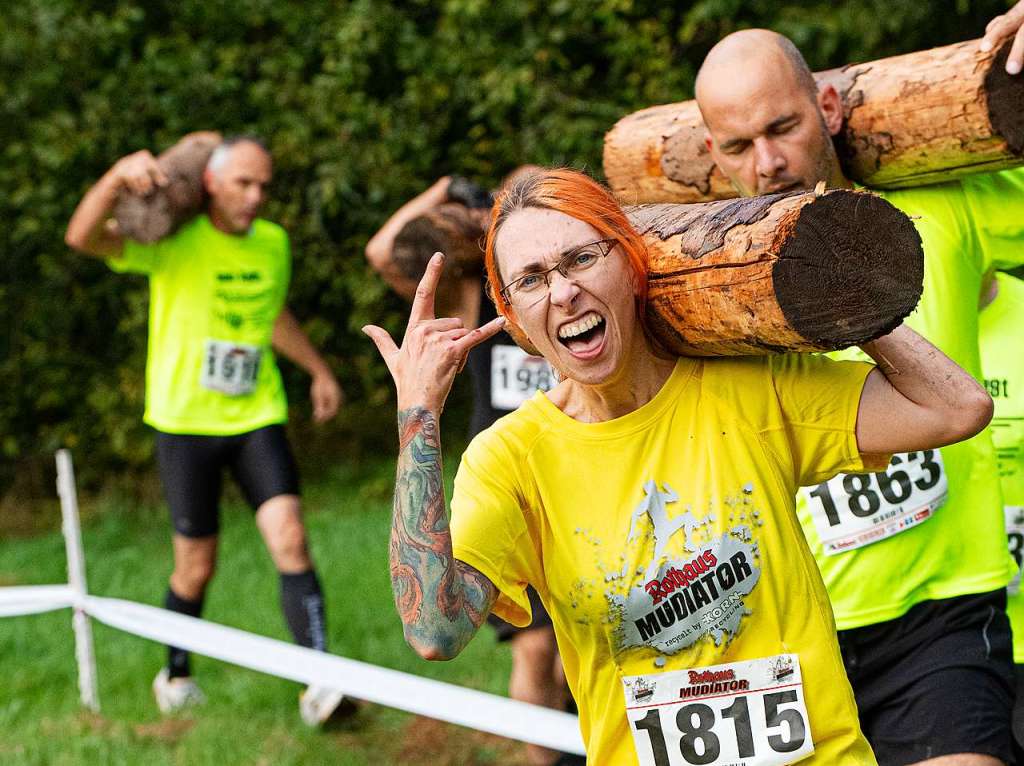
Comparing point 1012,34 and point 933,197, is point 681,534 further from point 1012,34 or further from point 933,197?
point 1012,34

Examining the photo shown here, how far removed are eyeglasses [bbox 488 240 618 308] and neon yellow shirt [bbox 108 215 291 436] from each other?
3.89 metres

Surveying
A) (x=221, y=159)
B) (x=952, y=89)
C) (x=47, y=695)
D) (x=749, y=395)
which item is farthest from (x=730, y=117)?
(x=47, y=695)

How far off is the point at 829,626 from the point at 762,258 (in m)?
0.73

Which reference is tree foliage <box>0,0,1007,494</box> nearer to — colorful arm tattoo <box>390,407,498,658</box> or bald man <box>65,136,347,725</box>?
bald man <box>65,136,347,725</box>

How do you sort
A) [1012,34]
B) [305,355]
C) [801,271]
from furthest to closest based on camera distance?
[305,355], [1012,34], [801,271]

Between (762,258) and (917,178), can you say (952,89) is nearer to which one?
(917,178)

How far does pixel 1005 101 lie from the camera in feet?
9.94

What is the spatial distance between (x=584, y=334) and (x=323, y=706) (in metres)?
3.72

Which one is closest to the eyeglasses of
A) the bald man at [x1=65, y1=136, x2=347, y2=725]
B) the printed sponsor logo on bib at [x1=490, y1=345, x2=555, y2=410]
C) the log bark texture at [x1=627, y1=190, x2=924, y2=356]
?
the log bark texture at [x1=627, y1=190, x2=924, y2=356]

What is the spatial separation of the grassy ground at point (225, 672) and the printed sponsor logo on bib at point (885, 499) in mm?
2775

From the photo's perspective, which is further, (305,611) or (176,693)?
(176,693)

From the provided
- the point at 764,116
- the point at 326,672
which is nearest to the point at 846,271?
the point at 764,116

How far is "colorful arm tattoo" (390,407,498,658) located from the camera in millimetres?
2355

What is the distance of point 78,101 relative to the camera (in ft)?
34.9
